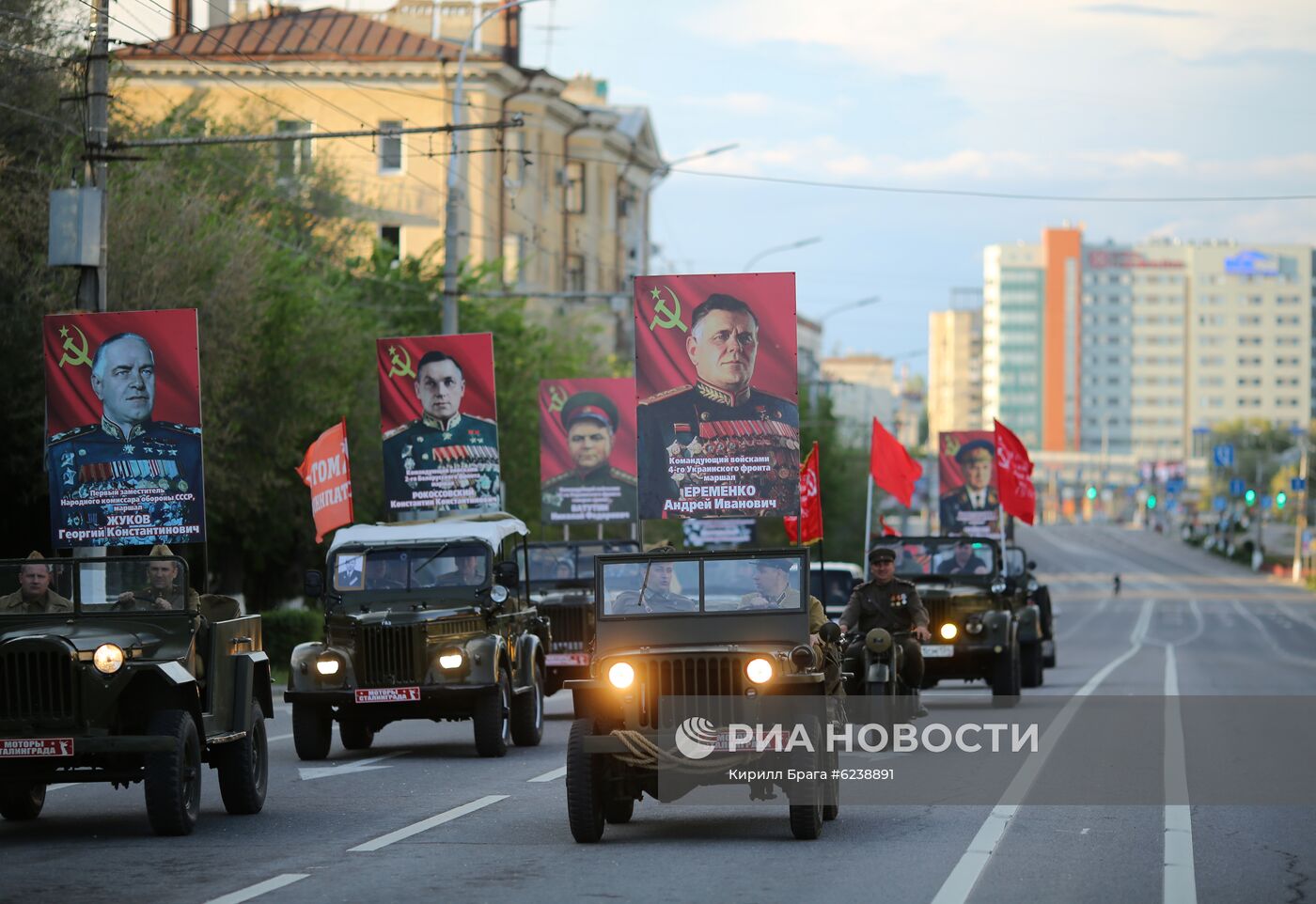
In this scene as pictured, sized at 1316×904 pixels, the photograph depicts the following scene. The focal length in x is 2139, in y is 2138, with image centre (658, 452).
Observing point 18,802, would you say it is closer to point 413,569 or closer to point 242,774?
point 242,774

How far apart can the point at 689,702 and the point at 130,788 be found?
6897mm

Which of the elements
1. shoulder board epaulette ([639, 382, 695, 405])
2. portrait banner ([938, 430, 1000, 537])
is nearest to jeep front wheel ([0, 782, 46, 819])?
shoulder board epaulette ([639, 382, 695, 405])

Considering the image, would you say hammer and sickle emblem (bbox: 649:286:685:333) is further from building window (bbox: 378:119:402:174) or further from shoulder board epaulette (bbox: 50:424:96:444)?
building window (bbox: 378:119:402:174)

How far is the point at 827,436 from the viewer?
268 ft

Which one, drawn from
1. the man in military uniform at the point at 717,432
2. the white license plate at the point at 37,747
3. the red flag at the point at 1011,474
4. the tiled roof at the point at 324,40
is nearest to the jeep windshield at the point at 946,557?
the red flag at the point at 1011,474

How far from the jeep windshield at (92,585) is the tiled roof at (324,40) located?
51.2 metres

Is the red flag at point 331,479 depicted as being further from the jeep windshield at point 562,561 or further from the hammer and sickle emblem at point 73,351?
the hammer and sickle emblem at point 73,351

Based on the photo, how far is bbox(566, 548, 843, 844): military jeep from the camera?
1235cm

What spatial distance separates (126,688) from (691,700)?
3.57 metres

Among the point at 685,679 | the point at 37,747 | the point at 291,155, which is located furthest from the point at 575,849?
the point at 291,155

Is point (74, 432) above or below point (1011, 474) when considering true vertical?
above

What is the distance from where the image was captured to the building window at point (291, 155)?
5575 centimetres

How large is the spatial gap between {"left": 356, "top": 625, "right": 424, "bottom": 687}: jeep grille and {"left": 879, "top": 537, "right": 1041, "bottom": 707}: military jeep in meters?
7.97

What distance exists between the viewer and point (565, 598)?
87.2 feet
